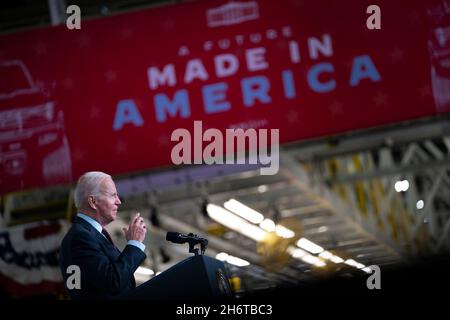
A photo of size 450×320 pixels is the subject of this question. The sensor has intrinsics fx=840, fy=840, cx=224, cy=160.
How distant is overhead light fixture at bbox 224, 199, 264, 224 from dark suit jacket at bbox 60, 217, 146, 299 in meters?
7.96

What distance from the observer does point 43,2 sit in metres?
11.0

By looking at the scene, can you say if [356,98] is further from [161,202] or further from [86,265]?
[86,265]

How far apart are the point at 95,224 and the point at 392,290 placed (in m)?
1.72

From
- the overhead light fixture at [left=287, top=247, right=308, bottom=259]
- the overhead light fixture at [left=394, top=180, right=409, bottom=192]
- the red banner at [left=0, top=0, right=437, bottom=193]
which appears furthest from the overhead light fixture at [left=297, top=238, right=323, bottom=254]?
the red banner at [left=0, top=0, right=437, bottom=193]

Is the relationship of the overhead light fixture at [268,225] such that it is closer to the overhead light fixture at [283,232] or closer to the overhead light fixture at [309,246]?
the overhead light fixture at [283,232]

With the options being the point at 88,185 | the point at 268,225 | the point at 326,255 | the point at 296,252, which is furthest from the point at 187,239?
the point at 326,255

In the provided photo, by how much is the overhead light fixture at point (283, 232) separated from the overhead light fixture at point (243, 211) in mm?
1032

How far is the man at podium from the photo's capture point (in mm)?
3514

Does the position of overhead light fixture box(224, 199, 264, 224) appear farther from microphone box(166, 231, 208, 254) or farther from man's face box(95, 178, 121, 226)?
microphone box(166, 231, 208, 254)

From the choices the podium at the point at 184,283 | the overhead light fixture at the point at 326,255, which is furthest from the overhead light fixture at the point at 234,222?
the podium at the point at 184,283

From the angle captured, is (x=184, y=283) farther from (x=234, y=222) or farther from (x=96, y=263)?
(x=234, y=222)

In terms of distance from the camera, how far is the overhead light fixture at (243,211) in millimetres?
11812

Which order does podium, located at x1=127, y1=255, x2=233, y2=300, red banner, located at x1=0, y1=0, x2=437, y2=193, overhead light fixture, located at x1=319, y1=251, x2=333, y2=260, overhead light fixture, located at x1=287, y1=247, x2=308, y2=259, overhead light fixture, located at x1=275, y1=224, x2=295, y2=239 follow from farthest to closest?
overhead light fixture, located at x1=319, y1=251, x2=333, y2=260 → overhead light fixture, located at x1=287, y1=247, x2=308, y2=259 → overhead light fixture, located at x1=275, y1=224, x2=295, y2=239 → red banner, located at x1=0, y1=0, x2=437, y2=193 → podium, located at x1=127, y1=255, x2=233, y2=300
